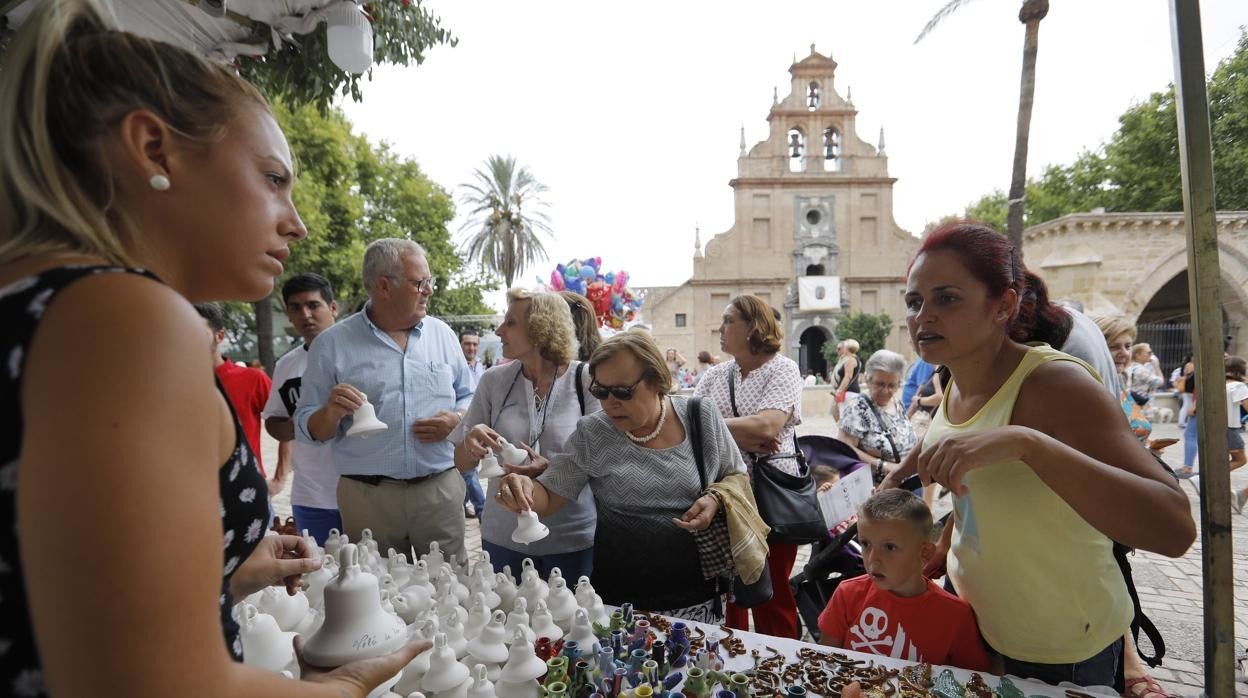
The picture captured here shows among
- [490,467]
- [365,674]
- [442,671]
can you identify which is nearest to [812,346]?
[490,467]

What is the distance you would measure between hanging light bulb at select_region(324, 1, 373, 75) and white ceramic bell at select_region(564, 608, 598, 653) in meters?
2.83

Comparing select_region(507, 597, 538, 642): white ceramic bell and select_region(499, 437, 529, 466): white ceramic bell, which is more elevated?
select_region(499, 437, 529, 466): white ceramic bell

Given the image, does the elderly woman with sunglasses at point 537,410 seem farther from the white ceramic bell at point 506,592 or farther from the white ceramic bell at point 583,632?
the white ceramic bell at point 583,632

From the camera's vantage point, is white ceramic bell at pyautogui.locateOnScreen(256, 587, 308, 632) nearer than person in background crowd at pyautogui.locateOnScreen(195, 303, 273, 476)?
Yes

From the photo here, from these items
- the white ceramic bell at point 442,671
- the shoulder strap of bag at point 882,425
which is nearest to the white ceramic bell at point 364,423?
the white ceramic bell at point 442,671

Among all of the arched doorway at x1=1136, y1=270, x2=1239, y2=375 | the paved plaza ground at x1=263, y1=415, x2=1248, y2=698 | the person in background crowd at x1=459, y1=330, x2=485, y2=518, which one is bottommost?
the paved plaza ground at x1=263, y1=415, x2=1248, y2=698

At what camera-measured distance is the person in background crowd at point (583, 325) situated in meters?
3.16

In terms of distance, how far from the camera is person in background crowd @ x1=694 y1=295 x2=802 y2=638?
311 centimetres

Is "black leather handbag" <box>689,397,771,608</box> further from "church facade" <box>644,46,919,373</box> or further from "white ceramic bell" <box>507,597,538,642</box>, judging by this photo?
"church facade" <box>644,46,919,373</box>

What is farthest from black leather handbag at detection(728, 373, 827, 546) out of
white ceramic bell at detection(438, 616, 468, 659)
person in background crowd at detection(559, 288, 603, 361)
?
white ceramic bell at detection(438, 616, 468, 659)

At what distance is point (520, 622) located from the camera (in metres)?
1.47

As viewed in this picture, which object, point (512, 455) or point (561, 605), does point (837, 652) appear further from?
point (512, 455)

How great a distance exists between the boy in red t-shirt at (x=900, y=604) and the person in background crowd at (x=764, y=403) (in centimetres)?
92

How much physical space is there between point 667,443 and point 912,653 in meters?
1.03
